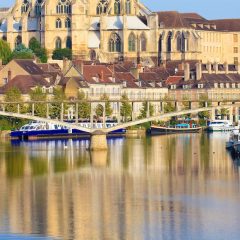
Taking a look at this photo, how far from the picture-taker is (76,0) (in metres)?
140

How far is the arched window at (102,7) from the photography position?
146250 millimetres

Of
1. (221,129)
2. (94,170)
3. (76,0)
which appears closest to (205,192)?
(94,170)

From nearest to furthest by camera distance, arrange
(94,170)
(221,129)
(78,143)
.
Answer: (94,170), (78,143), (221,129)

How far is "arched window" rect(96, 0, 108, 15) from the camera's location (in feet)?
480

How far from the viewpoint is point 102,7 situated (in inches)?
5782

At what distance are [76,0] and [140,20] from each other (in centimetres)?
713

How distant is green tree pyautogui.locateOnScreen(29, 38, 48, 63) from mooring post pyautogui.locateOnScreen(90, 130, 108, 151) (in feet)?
181

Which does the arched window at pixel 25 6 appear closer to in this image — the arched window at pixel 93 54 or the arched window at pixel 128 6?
the arched window at pixel 128 6

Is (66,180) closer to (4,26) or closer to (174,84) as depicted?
(174,84)

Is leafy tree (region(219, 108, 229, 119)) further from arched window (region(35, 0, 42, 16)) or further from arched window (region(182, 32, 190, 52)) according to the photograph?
arched window (region(35, 0, 42, 16))

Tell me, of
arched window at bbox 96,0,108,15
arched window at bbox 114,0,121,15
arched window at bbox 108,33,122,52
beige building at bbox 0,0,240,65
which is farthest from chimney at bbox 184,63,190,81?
arched window at bbox 96,0,108,15

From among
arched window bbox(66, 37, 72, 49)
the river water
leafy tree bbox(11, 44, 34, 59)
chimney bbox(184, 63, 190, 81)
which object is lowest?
the river water

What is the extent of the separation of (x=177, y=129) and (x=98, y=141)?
92.1 ft

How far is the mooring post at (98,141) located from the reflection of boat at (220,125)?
2707 centimetres
